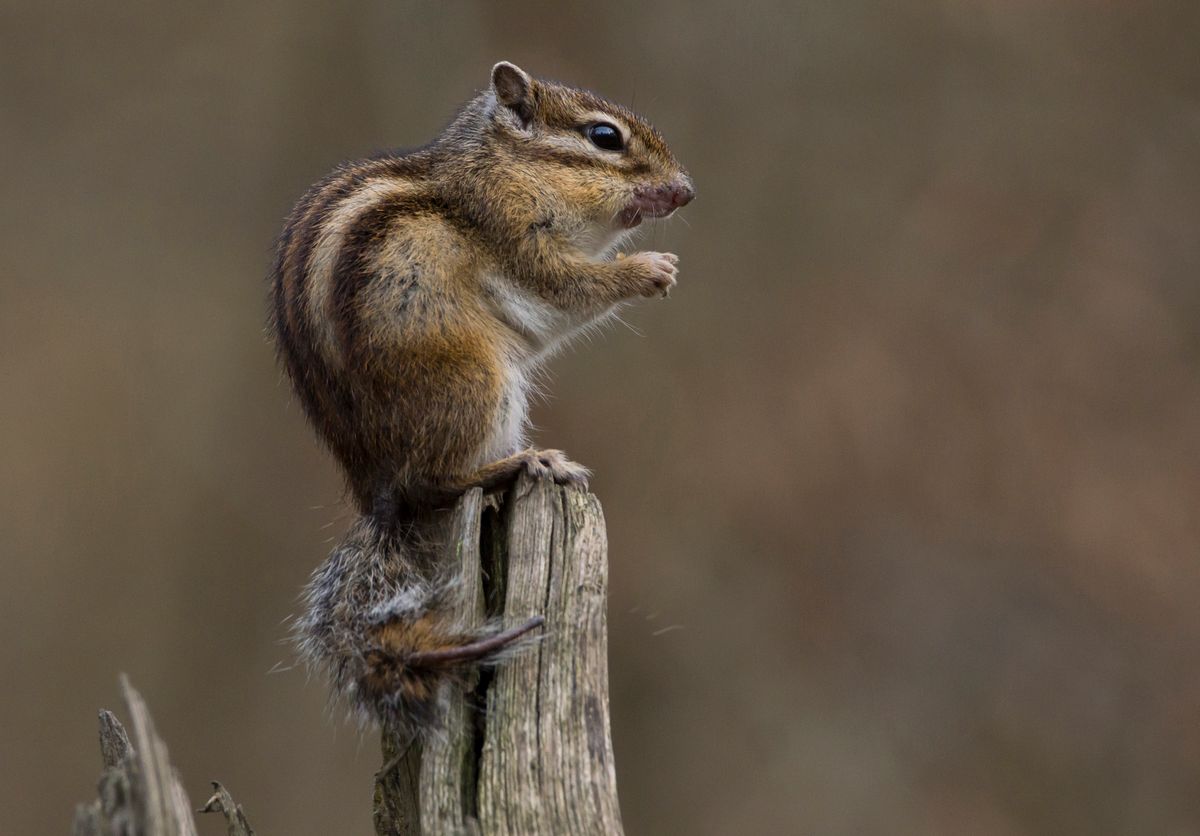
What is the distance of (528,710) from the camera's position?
111 inches

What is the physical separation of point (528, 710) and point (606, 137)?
1.84 meters

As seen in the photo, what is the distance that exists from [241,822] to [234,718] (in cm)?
464

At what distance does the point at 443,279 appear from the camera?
3385mm

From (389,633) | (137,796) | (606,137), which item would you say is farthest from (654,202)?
(137,796)

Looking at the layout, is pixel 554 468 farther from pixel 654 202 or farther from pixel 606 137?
pixel 606 137

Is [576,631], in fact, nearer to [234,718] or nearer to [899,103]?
[234,718]

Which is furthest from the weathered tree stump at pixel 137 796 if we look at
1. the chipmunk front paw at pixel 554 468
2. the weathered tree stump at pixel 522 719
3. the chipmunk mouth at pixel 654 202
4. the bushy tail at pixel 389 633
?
the chipmunk mouth at pixel 654 202

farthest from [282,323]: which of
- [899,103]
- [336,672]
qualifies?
[899,103]

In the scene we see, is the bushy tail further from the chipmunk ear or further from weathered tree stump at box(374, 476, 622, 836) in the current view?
the chipmunk ear

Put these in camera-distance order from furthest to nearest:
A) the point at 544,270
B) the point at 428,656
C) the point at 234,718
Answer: the point at 234,718 → the point at 544,270 → the point at 428,656

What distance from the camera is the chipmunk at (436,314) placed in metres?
3.03

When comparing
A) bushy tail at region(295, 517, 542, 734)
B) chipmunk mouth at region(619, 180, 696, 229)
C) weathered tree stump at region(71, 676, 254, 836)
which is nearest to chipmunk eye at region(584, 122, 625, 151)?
chipmunk mouth at region(619, 180, 696, 229)

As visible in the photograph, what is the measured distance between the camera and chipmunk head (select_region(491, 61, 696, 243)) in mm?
→ 3875

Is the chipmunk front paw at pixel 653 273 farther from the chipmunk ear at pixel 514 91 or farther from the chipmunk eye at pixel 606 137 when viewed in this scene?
the chipmunk ear at pixel 514 91
